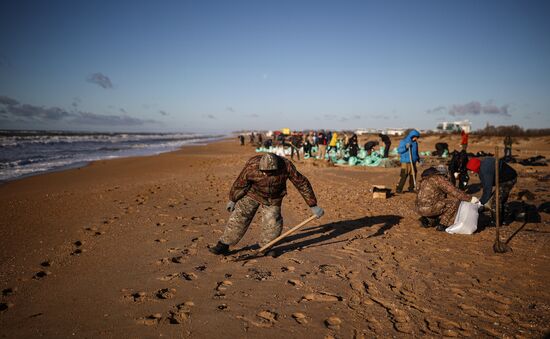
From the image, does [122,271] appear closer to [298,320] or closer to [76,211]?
[298,320]

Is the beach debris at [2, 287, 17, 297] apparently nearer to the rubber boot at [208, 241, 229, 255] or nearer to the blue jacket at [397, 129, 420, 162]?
the rubber boot at [208, 241, 229, 255]

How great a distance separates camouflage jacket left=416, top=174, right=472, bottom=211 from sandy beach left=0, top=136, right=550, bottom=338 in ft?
1.92

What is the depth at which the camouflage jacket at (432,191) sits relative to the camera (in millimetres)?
5738

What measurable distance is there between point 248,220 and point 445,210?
398 cm

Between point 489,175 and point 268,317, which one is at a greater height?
point 489,175

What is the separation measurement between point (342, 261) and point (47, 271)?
4.31 metres

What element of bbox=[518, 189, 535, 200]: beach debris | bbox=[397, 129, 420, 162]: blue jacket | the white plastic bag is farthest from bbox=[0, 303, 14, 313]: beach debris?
bbox=[518, 189, 535, 200]: beach debris

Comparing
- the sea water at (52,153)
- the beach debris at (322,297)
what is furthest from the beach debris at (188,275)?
the sea water at (52,153)

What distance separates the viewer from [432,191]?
5.97 metres

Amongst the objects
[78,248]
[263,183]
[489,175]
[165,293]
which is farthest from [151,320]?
[489,175]

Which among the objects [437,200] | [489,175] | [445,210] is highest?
[489,175]

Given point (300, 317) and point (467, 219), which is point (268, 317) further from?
point (467, 219)

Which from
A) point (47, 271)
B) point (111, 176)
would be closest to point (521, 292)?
point (47, 271)

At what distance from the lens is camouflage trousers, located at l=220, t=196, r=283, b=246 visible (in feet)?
15.4
